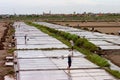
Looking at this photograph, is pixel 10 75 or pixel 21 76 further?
pixel 10 75

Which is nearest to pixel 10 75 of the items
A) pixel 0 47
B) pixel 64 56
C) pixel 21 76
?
pixel 21 76

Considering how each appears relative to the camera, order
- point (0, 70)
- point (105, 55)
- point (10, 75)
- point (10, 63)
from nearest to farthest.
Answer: point (10, 75), point (0, 70), point (10, 63), point (105, 55)

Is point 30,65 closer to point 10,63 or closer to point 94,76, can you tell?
point 10,63

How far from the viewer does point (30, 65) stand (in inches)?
561

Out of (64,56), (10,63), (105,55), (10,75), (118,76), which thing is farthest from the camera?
(105,55)

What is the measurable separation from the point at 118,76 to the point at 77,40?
13.2 m

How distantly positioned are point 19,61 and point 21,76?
3.41 metres

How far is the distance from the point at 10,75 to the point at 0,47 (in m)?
9.97

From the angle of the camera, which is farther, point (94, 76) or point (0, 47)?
point (0, 47)

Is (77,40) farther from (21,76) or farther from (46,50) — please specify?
(21,76)

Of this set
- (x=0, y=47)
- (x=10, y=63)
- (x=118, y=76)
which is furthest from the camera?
(x=0, y=47)

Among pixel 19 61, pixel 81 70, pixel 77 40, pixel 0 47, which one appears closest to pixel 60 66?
pixel 81 70

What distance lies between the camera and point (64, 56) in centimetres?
1708

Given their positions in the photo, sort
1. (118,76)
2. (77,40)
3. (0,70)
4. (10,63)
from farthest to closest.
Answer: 1. (77,40)
2. (10,63)
3. (0,70)
4. (118,76)
